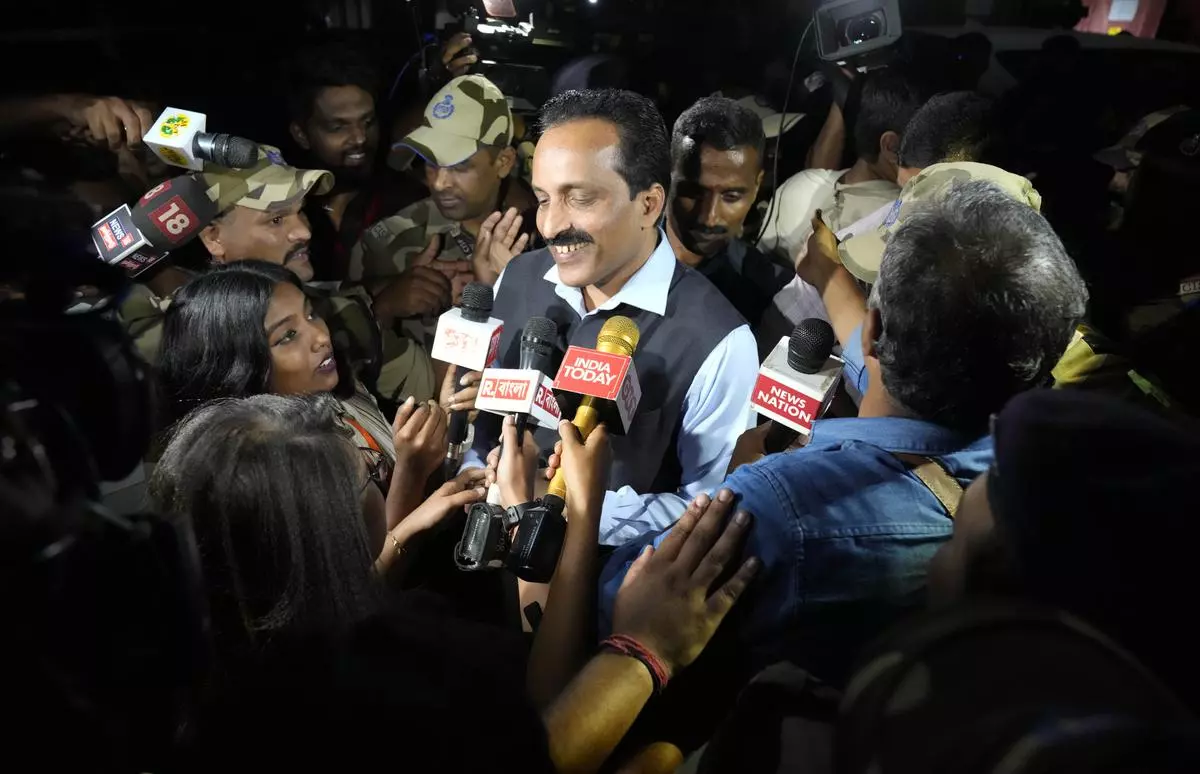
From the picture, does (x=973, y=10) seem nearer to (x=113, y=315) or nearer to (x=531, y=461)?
(x=531, y=461)

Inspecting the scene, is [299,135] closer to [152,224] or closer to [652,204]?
[152,224]

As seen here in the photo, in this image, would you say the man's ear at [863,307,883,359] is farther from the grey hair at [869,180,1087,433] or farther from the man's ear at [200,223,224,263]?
the man's ear at [200,223,224,263]

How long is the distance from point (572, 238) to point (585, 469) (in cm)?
90

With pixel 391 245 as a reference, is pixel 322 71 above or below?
above

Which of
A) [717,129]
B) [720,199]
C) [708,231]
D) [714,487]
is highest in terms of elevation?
[717,129]

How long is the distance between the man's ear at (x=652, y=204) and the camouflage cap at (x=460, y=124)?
95cm

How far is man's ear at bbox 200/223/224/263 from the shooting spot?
89.9 inches

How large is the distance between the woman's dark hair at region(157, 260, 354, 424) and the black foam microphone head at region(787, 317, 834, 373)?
4.19 feet

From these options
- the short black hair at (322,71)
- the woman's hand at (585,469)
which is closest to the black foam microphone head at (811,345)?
the woman's hand at (585,469)

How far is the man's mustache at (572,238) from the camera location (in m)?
1.99

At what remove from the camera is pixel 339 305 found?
8.04 feet

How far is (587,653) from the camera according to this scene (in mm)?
1183

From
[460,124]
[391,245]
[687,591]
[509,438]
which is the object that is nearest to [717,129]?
[460,124]

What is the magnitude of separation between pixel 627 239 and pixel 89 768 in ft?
5.29
